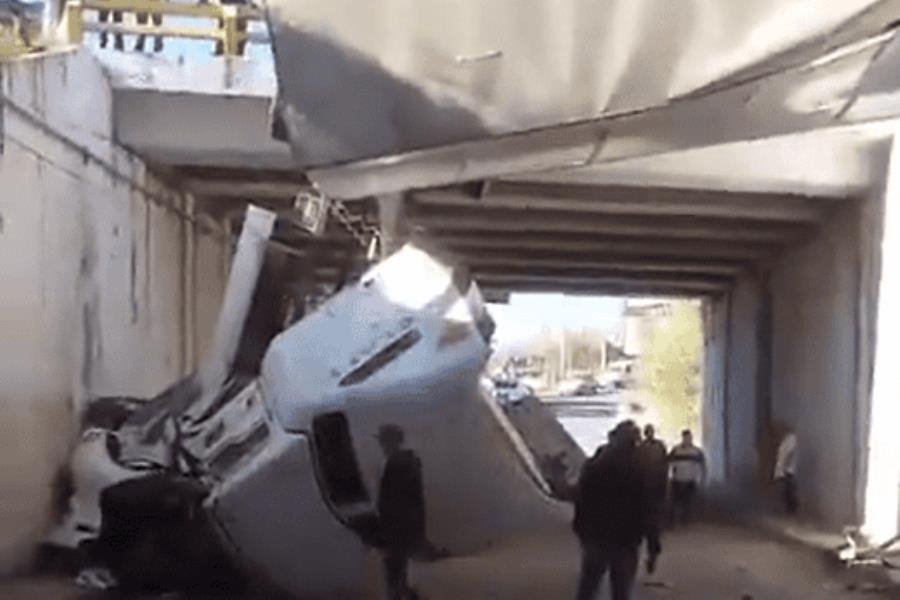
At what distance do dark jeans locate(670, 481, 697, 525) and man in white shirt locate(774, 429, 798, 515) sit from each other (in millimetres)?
1073

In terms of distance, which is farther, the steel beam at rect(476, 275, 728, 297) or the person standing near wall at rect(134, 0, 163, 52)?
the steel beam at rect(476, 275, 728, 297)

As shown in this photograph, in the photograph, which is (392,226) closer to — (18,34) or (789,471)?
(18,34)

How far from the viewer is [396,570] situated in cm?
967

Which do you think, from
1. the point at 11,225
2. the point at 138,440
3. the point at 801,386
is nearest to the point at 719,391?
the point at 801,386

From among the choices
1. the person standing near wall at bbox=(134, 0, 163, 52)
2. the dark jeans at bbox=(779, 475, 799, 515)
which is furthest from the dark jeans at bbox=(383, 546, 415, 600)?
the dark jeans at bbox=(779, 475, 799, 515)

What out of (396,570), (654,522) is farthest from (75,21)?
(654,522)

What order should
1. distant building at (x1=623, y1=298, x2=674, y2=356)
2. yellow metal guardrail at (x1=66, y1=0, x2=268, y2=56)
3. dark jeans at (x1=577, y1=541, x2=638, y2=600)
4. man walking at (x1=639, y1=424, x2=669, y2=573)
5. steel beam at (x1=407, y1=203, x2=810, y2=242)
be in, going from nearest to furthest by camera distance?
dark jeans at (x1=577, y1=541, x2=638, y2=600) → man walking at (x1=639, y1=424, x2=669, y2=573) → yellow metal guardrail at (x1=66, y1=0, x2=268, y2=56) → steel beam at (x1=407, y1=203, x2=810, y2=242) → distant building at (x1=623, y1=298, x2=674, y2=356)

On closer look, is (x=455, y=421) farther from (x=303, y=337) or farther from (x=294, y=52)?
(x=294, y=52)

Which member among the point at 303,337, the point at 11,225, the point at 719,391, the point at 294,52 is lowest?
the point at 719,391

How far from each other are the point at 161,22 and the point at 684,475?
8082mm

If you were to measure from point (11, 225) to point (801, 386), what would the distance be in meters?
10.2

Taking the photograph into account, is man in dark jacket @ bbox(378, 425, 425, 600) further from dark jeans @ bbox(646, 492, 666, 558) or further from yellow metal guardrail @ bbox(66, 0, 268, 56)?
yellow metal guardrail @ bbox(66, 0, 268, 56)

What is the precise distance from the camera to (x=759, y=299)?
2016cm

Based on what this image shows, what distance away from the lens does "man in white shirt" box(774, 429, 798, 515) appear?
57.9 ft
